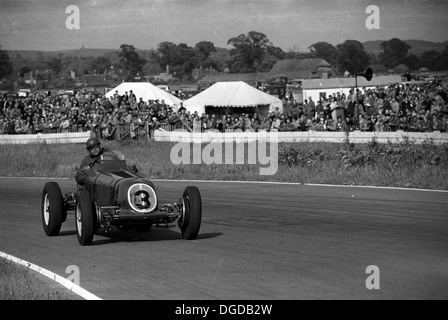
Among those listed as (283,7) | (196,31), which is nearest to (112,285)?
(283,7)

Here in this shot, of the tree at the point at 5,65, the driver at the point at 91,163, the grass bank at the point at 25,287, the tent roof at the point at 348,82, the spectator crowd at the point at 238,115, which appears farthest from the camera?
the tree at the point at 5,65

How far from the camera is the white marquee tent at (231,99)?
3344 centimetres

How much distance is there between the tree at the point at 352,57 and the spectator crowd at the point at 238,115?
21.8 feet

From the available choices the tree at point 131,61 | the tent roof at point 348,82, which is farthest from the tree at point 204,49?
the tent roof at point 348,82

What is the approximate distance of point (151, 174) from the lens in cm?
2453

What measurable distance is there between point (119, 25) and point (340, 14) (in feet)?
37.9

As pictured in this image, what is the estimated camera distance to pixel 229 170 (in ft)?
77.7

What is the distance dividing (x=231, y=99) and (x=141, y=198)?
2191 centimetres

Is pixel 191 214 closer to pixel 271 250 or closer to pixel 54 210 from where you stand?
pixel 271 250

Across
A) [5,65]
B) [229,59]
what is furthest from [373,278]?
[229,59]

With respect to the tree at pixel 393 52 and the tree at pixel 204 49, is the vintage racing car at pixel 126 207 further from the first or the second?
the tree at pixel 204 49

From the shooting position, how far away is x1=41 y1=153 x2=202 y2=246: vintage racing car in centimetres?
1170

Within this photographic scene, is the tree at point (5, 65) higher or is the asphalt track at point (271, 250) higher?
the tree at point (5, 65)

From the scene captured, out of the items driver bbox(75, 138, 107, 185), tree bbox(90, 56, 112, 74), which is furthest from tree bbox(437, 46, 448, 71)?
tree bbox(90, 56, 112, 74)
